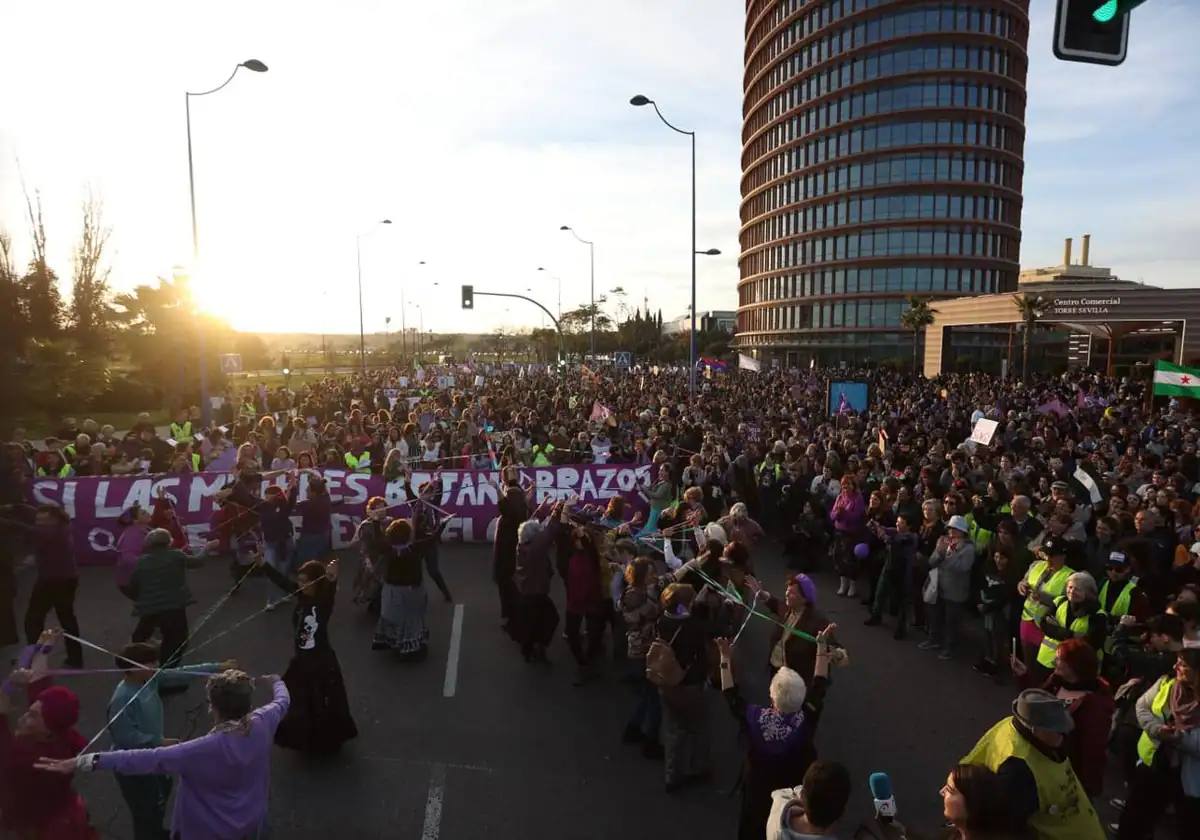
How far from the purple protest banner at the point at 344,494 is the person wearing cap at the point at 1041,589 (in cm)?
632

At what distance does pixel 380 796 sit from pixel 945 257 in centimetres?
7892

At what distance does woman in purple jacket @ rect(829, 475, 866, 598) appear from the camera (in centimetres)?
945

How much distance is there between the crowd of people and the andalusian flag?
1.00 metres

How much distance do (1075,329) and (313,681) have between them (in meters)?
62.0

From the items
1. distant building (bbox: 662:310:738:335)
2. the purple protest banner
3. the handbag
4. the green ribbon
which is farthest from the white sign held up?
distant building (bbox: 662:310:738:335)

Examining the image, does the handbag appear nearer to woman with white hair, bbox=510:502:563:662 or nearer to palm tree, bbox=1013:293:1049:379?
woman with white hair, bbox=510:502:563:662

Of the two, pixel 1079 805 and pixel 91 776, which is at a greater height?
pixel 1079 805

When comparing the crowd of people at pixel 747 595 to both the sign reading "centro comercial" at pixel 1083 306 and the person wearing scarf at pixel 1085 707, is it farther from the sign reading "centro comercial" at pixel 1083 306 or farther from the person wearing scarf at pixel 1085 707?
the sign reading "centro comercial" at pixel 1083 306

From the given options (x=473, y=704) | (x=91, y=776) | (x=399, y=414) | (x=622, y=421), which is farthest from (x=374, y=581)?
(x=399, y=414)

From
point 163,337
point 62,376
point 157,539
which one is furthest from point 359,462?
point 163,337

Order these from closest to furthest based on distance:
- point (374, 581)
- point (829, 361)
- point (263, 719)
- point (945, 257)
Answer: point (263, 719), point (374, 581), point (945, 257), point (829, 361)

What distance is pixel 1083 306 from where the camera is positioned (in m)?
40.6

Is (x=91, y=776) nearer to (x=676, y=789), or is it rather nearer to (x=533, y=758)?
(x=533, y=758)

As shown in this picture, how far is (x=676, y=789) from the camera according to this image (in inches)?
206
